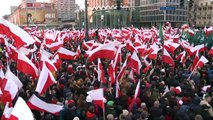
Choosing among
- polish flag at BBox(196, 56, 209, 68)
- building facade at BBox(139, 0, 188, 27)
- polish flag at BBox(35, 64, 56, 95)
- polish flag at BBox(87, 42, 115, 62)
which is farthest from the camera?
building facade at BBox(139, 0, 188, 27)

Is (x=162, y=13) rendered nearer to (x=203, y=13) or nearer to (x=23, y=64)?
(x=203, y=13)

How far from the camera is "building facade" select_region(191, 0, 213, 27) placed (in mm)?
76625

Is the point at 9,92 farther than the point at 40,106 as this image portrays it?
Yes

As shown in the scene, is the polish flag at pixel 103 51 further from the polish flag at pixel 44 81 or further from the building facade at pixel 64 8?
the building facade at pixel 64 8

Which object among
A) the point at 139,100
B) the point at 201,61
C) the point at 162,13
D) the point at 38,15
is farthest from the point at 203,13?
the point at 139,100

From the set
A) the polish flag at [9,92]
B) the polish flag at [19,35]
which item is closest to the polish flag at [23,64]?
the polish flag at [19,35]

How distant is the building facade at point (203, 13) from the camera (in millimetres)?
76625

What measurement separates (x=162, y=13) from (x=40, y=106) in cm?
7123

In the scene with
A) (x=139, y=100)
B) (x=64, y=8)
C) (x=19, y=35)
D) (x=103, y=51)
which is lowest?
(x=139, y=100)

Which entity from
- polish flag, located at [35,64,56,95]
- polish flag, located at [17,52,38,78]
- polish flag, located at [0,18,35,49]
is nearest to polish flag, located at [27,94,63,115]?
polish flag, located at [35,64,56,95]

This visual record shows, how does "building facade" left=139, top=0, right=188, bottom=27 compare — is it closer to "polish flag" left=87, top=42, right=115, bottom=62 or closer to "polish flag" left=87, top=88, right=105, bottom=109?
"polish flag" left=87, top=42, right=115, bottom=62

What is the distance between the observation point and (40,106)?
611 centimetres

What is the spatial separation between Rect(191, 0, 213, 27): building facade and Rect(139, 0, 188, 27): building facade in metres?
4.35

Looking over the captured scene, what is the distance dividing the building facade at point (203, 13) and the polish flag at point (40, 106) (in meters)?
74.5
